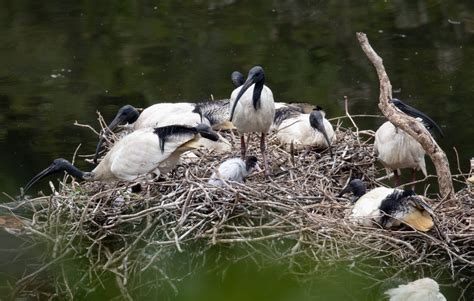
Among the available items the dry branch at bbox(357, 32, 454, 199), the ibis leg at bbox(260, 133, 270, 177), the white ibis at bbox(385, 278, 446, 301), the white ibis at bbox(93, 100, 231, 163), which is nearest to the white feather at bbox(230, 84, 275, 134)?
the ibis leg at bbox(260, 133, 270, 177)

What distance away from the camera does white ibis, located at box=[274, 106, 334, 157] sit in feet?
28.0

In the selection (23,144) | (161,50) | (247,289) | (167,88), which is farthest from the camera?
(161,50)

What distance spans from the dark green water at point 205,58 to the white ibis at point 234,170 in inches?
108

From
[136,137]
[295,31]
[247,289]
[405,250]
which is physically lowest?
[295,31]

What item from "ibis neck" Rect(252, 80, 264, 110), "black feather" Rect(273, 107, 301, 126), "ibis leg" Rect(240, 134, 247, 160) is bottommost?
"black feather" Rect(273, 107, 301, 126)

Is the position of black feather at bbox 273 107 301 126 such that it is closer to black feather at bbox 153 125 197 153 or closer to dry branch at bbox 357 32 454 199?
dry branch at bbox 357 32 454 199

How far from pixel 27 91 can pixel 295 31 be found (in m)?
4.33

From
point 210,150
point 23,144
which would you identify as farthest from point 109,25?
point 210,150

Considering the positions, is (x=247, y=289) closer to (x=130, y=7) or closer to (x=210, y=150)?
(x=210, y=150)

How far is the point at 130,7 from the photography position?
61.6 feet

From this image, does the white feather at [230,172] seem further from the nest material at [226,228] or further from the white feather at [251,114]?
the white feather at [251,114]

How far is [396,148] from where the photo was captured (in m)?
8.31

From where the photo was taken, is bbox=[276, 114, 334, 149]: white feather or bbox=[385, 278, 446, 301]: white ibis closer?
bbox=[385, 278, 446, 301]: white ibis

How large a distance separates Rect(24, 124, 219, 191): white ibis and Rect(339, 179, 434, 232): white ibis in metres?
1.03
